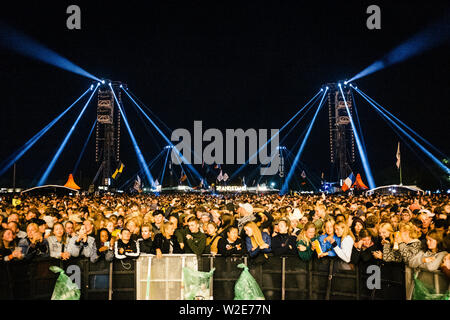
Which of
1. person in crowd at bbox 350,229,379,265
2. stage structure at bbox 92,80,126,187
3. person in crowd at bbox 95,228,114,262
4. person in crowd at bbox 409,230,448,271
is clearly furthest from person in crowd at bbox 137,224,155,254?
stage structure at bbox 92,80,126,187

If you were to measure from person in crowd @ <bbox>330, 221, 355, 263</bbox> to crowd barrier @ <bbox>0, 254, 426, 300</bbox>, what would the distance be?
14 centimetres

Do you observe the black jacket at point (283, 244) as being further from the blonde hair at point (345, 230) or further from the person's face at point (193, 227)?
the person's face at point (193, 227)

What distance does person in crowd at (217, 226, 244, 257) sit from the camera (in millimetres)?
6160

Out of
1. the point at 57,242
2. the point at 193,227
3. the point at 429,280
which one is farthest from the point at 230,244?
the point at 57,242

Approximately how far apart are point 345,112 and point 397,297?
3985 centimetres

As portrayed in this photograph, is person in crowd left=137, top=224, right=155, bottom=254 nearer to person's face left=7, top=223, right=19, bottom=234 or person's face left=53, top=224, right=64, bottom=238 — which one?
person's face left=53, top=224, right=64, bottom=238

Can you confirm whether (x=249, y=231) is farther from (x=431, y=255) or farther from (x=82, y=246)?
(x=82, y=246)

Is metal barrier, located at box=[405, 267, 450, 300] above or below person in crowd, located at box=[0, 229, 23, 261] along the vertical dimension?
below

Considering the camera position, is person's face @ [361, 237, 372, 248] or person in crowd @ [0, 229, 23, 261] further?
person's face @ [361, 237, 372, 248]

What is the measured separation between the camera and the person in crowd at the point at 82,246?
20.3ft

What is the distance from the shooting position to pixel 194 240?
21.4 ft

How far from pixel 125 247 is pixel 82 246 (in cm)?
95
